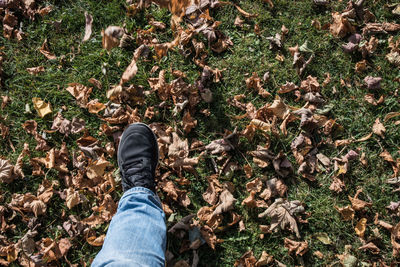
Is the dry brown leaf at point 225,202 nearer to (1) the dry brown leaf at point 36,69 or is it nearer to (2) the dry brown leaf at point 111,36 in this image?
(2) the dry brown leaf at point 111,36

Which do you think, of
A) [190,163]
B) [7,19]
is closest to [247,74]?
[190,163]

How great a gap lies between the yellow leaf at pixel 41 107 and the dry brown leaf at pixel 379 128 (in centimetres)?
287

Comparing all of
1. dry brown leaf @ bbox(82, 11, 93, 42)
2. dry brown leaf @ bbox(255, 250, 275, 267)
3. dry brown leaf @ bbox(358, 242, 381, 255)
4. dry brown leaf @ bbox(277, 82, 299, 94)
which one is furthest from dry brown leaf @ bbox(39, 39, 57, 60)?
dry brown leaf @ bbox(358, 242, 381, 255)

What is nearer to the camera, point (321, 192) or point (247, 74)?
point (321, 192)

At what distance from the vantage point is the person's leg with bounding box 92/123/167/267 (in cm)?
197

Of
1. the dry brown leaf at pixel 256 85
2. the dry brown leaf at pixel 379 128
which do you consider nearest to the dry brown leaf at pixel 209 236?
the dry brown leaf at pixel 256 85

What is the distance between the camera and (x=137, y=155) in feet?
8.31

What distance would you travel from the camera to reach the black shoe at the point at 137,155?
2.48m

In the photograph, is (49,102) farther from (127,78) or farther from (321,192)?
(321,192)

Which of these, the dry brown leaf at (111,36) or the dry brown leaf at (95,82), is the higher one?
the dry brown leaf at (111,36)

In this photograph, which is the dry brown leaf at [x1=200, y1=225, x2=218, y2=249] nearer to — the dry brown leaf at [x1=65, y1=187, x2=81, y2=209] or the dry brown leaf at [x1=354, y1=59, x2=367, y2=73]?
the dry brown leaf at [x1=65, y1=187, x2=81, y2=209]

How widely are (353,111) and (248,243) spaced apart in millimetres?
1471

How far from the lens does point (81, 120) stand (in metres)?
2.74

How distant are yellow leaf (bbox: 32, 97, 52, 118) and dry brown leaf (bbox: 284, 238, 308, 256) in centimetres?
235
